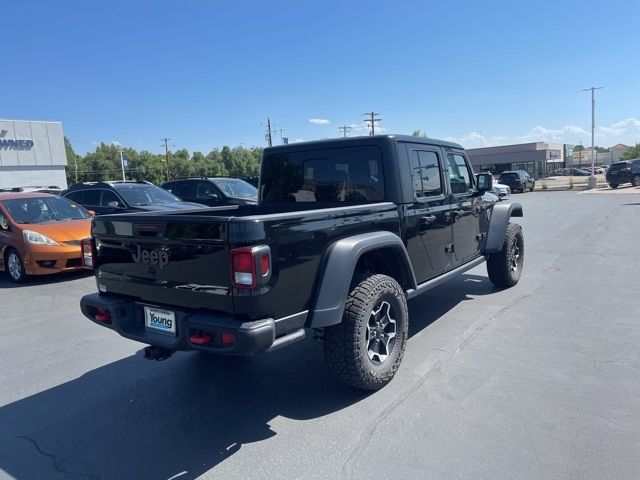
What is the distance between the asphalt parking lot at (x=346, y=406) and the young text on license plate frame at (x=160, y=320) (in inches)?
27.3

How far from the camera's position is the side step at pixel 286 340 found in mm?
3147

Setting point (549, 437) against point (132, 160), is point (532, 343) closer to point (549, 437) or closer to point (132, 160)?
point (549, 437)

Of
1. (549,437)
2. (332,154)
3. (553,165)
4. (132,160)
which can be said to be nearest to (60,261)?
(332,154)

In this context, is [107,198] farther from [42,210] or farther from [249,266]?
[249,266]

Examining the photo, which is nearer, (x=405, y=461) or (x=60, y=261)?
(x=405, y=461)

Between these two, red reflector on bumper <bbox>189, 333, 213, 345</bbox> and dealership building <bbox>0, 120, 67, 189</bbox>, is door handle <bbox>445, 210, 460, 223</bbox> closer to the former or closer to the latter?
red reflector on bumper <bbox>189, 333, 213, 345</bbox>

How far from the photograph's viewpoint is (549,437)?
125 inches

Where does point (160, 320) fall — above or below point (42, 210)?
below

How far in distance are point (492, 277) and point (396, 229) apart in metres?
3.22

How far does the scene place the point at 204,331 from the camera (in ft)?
10.2

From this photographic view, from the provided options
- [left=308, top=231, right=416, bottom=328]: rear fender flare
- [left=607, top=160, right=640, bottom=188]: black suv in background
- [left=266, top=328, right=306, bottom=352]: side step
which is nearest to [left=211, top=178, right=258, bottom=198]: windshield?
[left=308, top=231, right=416, bottom=328]: rear fender flare

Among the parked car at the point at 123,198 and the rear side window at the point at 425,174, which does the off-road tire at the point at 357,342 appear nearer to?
the rear side window at the point at 425,174

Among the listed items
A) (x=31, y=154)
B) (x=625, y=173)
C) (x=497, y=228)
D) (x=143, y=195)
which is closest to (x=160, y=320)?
(x=497, y=228)

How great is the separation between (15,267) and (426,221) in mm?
7419
